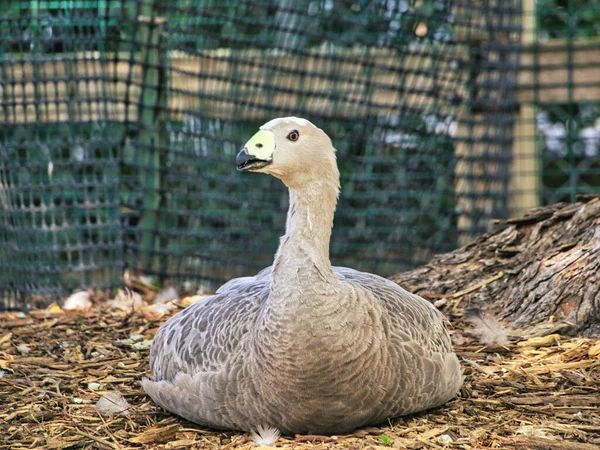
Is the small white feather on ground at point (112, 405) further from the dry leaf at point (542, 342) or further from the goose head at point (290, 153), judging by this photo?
the dry leaf at point (542, 342)

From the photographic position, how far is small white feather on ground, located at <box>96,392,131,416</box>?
11.5 ft

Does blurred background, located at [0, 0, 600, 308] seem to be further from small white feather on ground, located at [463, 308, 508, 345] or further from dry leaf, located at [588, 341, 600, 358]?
dry leaf, located at [588, 341, 600, 358]

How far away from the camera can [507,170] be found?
6.77 metres

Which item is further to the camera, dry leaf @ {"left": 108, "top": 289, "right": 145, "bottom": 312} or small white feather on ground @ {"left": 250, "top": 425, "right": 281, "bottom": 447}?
dry leaf @ {"left": 108, "top": 289, "right": 145, "bottom": 312}

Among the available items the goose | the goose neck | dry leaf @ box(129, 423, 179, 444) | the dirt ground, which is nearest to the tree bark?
the dirt ground

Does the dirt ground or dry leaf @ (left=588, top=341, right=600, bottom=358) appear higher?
dry leaf @ (left=588, top=341, right=600, bottom=358)

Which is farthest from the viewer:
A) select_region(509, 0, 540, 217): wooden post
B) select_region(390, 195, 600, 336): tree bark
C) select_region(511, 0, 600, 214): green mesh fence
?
select_region(509, 0, 540, 217): wooden post

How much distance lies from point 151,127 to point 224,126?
0.54 meters

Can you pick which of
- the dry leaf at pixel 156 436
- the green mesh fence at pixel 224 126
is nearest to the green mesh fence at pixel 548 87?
the green mesh fence at pixel 224 126

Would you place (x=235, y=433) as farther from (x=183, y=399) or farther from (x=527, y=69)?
(x=527, y=69)

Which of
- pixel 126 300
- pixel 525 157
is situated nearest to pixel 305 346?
pixel 126 300

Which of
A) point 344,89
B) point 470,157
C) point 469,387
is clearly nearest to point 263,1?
point 344,89

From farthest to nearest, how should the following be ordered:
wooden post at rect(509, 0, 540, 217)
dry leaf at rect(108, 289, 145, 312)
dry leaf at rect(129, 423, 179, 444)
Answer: wooden post at rect(509, 0, 540, 217)
dry leaf at rect(108, 289, 145, 312)
dry leaf at rect(129, 423, 179, 444)

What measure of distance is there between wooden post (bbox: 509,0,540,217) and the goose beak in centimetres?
425
